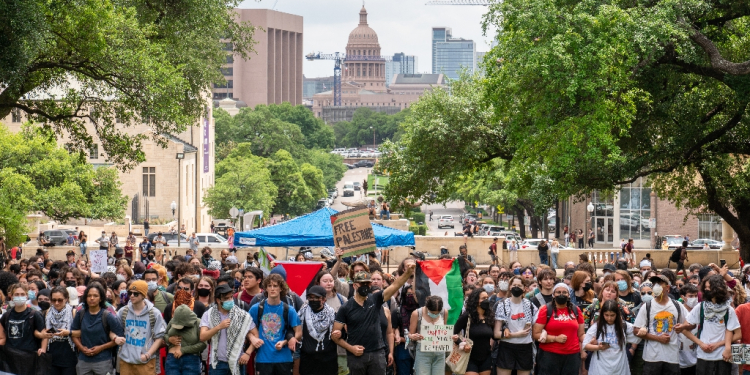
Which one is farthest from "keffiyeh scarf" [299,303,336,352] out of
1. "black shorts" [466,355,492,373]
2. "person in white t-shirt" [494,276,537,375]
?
"person in white t-shirt" [494,276,537,375]

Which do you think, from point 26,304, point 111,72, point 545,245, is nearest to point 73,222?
point 545,245

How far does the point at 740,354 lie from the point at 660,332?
3.04ft

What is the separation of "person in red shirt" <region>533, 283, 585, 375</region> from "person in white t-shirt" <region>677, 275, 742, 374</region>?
1220mm

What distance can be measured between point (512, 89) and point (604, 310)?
13063 millimetres

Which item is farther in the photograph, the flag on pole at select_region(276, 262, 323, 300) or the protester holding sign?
the flag on pole at select_region(276, 262, 323, 300)

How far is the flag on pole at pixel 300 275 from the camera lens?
13.5 m

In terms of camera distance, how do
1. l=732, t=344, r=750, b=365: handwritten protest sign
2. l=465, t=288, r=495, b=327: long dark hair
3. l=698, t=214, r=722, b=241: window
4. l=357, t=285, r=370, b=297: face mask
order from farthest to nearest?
l=698, t=214, r=722, b=241: window < l=465, t=288, r=495, b=327: long dark hair < l=732, t=344, r=750, b=365: handwritten protest sign < l=357, t=285, r=370, b=297: face mask

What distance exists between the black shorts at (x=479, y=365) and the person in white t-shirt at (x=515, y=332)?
0.58 feet

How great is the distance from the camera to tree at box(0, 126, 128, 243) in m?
49.2

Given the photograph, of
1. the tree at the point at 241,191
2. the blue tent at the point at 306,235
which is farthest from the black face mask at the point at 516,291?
the tree at the point at 241,191

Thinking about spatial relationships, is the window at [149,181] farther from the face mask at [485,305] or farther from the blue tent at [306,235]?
the face mask at [485,305]

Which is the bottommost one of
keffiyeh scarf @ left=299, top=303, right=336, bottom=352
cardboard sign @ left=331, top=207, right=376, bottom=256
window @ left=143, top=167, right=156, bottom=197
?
keffiyeh scarf @ left=299, top=303, right=336, bottom=352

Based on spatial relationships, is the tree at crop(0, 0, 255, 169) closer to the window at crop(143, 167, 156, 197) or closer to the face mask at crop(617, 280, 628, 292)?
the face mask at crop(617, 280, 628, 292)

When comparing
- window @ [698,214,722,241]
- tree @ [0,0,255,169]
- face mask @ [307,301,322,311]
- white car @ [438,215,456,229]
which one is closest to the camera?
face mask @ [307,301,322,311]
